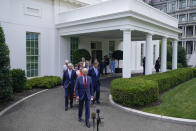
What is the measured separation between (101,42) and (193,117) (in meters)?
13.3

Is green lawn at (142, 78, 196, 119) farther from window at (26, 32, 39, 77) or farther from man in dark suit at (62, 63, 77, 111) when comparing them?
window at (26, 32, 39, 77)

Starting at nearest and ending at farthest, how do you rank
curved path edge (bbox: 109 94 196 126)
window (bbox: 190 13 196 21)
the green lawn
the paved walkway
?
the paved walkway
curved path edge (bbox: 109 94 196 126)
the green lawn
window (bbox: 190 13 196 21)

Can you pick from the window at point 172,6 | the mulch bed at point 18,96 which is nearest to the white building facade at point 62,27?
the mulch bed at point 18,96

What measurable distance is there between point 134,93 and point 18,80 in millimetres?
6355

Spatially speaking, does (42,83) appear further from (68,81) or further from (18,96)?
(68,81)

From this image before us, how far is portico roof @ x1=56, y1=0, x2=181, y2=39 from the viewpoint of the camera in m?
9.78

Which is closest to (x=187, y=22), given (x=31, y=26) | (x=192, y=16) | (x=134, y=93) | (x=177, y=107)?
(x=192, y=16)

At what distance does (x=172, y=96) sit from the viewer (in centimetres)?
869

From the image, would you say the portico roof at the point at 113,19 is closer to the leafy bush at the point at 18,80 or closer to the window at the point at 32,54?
the window at the point at 32,54

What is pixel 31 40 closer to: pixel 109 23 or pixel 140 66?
pixel 109 23

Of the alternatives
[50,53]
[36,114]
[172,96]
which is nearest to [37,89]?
[50,53]

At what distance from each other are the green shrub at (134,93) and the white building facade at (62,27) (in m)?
2.62

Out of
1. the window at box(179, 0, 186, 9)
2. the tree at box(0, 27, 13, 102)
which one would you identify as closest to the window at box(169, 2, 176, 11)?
the window at box(179, 0, 186, 9)

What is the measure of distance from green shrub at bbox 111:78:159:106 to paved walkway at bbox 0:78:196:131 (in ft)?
1.56
